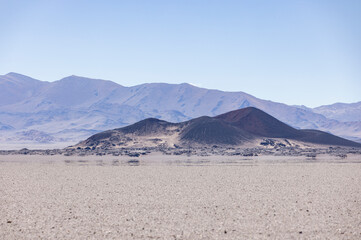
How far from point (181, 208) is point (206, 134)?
2371 inches

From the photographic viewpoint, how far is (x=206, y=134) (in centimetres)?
7825

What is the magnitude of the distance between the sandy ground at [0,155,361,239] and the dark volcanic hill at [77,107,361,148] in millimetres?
47813

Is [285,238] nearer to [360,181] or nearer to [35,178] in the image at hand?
[360,181]

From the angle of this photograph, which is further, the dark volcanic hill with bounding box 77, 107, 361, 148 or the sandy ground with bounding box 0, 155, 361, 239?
the dark volcanic hill with bounding box 77, 107, 361, 148

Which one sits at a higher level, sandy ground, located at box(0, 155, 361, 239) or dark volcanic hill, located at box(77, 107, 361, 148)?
dark volcanic hill, located at box(77, 107, 361, 148)

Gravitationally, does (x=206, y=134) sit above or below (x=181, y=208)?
above

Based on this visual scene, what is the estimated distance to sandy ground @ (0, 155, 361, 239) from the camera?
47.0 ft

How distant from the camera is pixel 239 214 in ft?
55.3

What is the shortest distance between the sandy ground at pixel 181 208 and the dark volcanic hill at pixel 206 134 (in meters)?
47.8

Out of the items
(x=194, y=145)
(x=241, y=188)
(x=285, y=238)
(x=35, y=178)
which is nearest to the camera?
(x=285, y=238)

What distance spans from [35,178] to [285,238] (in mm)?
20934

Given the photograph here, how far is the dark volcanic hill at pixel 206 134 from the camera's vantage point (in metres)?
76.6

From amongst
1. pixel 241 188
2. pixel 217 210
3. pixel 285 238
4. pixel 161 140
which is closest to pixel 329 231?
pixel 285 238

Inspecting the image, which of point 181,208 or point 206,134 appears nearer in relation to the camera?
point 181,208
